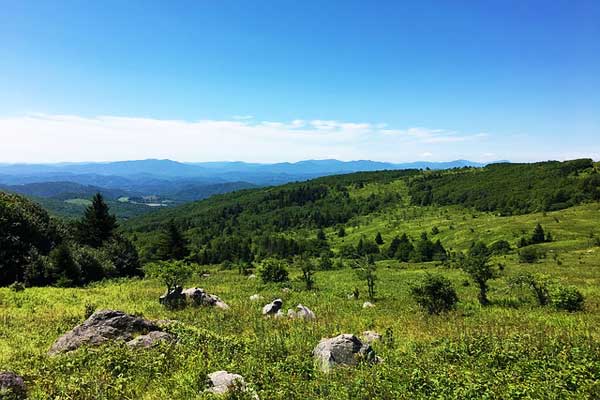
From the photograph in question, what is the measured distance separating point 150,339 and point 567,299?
81.1 feet

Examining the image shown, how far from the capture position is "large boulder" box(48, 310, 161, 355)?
14.4 meters

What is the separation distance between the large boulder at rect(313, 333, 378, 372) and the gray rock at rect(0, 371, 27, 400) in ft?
28.6

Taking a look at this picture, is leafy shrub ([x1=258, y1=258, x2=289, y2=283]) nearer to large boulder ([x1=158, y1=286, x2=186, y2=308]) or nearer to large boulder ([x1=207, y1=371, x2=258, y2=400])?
large boulder ([x1=158, y1=286, x2=186, y2=308])

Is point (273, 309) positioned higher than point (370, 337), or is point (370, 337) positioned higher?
point (370, 337)

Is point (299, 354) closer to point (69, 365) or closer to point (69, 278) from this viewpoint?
point (69, 365)

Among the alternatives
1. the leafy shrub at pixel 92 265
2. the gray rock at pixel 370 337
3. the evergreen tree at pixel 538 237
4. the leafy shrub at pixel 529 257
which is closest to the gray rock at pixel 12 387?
the gray rock at pixel 370 337

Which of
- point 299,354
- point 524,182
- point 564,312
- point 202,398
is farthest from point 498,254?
point 524,182

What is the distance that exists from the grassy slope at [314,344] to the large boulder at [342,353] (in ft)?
1.85

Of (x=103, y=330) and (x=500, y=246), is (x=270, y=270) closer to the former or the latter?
(x=103, y=330)

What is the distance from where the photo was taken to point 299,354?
45.4 feet

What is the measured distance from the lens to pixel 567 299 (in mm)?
23250

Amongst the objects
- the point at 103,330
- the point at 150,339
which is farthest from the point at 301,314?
the point at 103,330

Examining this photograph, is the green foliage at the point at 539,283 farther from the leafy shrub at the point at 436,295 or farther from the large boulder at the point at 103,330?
the large boulder at the point at 103,330

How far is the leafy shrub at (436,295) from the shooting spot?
24.0m
